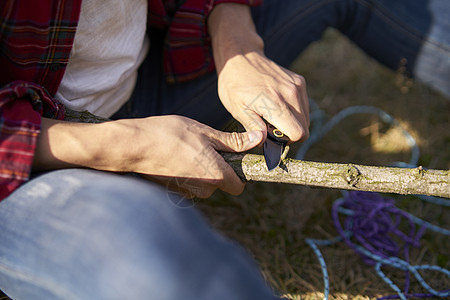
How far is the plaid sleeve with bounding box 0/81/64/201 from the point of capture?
657mm

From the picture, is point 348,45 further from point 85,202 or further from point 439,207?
point 85,202

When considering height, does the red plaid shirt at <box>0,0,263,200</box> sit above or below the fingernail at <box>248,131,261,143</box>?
above

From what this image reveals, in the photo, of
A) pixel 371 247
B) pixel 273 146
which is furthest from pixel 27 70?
pixel 371 247

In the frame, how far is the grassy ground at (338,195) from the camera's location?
49.8 inches

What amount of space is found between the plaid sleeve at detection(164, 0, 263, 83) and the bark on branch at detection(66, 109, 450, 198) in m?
0.39

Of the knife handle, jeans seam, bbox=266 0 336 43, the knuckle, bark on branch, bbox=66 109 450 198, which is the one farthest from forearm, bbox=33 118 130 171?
jeans seam, bbox=266 0 336 43

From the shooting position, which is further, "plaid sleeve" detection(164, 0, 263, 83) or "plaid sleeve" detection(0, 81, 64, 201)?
"plaid sleeve" detection(164, 0, 263, 83)

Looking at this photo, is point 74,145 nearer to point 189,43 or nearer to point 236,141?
point 236,141

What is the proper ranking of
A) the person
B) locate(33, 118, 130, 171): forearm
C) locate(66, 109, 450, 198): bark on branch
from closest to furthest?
1. the person
2. locate(33, 118, 130, 171): forearm
3. locate(66, 109, 450, 198): bark on branch

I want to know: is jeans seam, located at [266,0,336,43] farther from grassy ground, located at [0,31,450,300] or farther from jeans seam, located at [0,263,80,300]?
jeans seam, located at [0,263,80,300]

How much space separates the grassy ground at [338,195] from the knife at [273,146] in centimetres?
56

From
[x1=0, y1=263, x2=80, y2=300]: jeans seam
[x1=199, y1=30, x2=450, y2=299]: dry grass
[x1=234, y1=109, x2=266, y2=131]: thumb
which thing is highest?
[x1=234, y1=109, x2=266, y2=131]: thumb

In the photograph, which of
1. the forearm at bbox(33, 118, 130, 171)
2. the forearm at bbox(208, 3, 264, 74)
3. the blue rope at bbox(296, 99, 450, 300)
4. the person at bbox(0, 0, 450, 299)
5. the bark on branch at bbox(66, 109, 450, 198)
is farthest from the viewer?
the blue rope at bbox(296, 99, 450, 300)

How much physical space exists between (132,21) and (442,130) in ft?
4.95
